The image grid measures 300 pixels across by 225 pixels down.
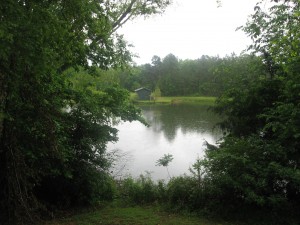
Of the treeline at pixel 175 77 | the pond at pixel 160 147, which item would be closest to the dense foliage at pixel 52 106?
the pond at pixel 160 147

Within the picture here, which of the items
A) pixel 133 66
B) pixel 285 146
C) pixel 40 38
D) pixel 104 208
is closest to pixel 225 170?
pixel 285 146

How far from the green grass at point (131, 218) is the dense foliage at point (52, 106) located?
2.23 ft

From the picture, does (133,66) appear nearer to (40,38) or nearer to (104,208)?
(104,208)

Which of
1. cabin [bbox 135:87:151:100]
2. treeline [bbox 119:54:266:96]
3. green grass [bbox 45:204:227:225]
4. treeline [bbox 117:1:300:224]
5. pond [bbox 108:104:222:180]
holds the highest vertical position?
treeline [bbox 119:54:266:96]

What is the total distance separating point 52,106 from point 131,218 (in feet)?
9.00

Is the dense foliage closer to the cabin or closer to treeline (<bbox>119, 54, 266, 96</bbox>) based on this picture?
treeline (<bbox>119, 54, 266, 96</bbox>)

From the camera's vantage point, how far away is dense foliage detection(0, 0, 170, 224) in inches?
131

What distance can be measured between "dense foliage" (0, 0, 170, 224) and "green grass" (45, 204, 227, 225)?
A: 68cm

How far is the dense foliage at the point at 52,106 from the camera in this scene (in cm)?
334

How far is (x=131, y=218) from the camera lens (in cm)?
601

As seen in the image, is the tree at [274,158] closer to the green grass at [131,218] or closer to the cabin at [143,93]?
the green grass at [131,218]

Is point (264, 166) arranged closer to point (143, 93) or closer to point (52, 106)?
point (52, 106)

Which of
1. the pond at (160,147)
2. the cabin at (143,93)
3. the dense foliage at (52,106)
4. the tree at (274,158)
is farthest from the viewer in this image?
the cabin at (143,93)

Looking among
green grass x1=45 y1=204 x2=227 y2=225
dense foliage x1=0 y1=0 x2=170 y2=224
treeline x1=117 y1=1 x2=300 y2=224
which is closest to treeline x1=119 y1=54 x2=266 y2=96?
dense foliage x1=0 y1=0 x2=170 y2=224
